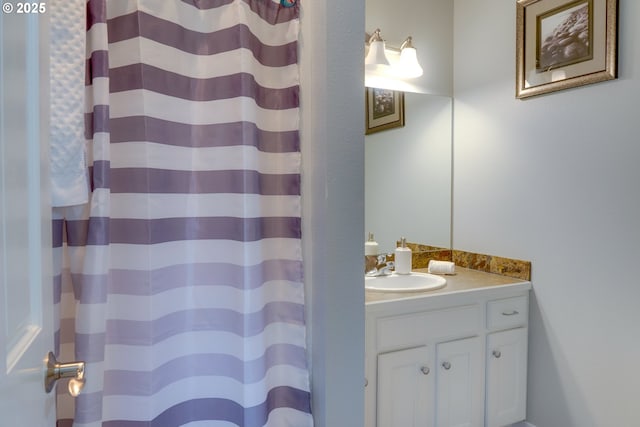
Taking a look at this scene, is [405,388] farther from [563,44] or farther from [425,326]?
[563,44]

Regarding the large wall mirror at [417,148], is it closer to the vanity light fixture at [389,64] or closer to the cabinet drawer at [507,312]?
the vanity light fixture at [389,64]

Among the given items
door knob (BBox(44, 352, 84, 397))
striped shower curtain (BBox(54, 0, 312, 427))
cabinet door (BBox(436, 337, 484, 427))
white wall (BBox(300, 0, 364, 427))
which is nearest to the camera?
door knob (BBox(44, 352, 84, 397))

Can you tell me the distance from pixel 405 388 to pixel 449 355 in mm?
264

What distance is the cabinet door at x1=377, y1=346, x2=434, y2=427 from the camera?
5.12 ft

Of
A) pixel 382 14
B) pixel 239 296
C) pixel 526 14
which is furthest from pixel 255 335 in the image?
pixel 526 14

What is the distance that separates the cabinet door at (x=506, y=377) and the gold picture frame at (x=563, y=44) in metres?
1.23

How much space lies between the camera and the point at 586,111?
5.47 ft

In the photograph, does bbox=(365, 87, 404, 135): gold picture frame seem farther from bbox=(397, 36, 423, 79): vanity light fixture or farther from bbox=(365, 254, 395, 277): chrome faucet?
bbox=(365, 254, 395, 277): chrome faucet

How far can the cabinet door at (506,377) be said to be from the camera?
1.81m

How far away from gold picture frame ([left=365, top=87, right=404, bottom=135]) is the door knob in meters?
1.77

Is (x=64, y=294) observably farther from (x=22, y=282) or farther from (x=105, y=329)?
(x=22, y=282)

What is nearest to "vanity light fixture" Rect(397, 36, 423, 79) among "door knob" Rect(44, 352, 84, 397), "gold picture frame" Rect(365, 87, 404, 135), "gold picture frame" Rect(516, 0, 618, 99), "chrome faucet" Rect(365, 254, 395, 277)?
"gold picture frame" Rect(365, 87, 404, 135)

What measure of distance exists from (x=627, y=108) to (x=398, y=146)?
1.05 meters

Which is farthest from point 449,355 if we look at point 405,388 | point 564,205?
point 564,205
